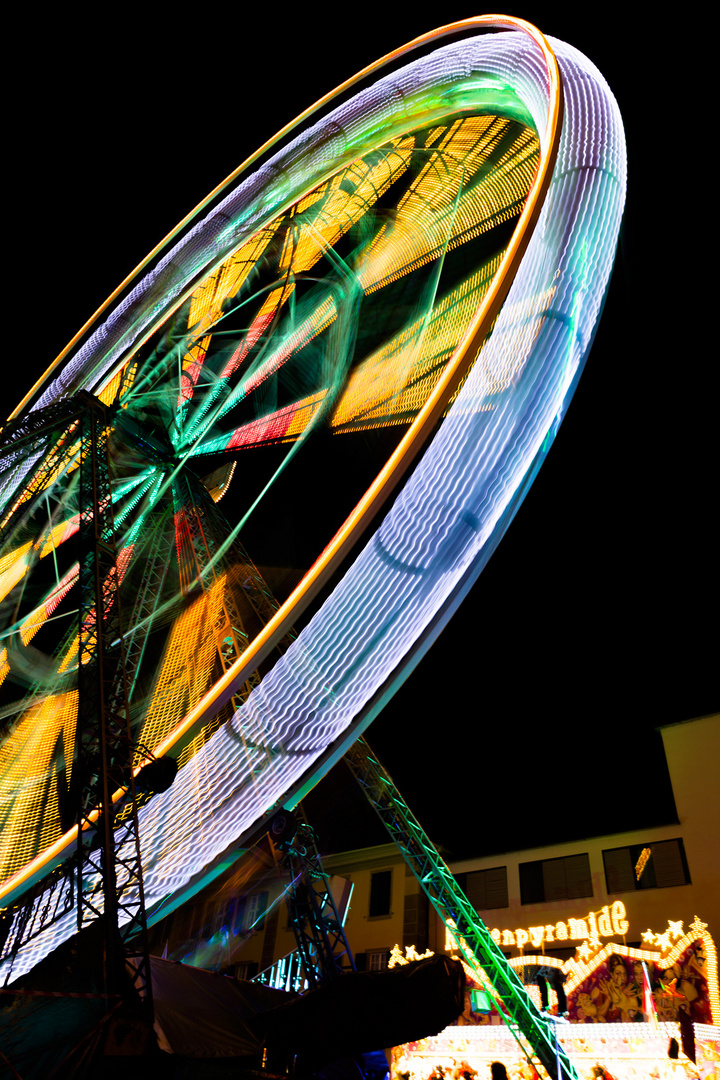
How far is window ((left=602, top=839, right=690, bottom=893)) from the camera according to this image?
19.2 metres

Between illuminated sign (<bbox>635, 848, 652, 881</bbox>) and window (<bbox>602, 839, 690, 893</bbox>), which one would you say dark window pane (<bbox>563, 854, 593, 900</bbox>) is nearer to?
window (<bbox>602, 839, 690, 893</bbox>)

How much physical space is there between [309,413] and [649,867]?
55.3 feet

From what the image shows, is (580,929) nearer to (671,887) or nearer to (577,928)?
(577,928)

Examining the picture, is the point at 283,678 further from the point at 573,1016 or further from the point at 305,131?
the point at 573,1016

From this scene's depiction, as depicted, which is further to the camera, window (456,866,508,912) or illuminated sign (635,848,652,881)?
window (456,866,508,912)

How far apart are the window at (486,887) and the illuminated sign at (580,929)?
86.2 inches

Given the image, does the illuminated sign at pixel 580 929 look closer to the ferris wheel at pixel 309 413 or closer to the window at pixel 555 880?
the window at pixel 555 880

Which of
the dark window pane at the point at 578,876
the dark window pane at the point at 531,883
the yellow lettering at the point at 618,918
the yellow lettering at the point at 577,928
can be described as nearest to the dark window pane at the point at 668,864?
the yellow lettering at the point at 618,918

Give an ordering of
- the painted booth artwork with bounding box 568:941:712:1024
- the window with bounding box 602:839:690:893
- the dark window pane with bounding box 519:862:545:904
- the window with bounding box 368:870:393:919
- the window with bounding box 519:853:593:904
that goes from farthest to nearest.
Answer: the window with bounding box 368:870:393:919
the dark window pane with bounding box 519:862:545:904
the window with bounding box 519:853:593:904
the window with bounding box 602:839:690:893
the painted booth artwork with bounding box 568:941:712:1024

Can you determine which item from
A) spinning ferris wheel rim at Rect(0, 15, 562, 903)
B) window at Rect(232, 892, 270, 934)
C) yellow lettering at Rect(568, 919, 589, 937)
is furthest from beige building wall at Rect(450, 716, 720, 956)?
spinning ferris wheel rim at Rect(0, 15, 562, 903)

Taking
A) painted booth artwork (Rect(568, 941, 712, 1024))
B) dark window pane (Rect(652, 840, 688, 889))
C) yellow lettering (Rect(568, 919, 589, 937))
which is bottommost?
painted booth artwork (Rect(568, 941, 712, 1024))

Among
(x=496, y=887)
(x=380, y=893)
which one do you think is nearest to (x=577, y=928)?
(x=496, y=887)

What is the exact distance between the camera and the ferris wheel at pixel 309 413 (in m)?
5.46

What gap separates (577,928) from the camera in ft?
62.7
